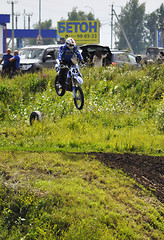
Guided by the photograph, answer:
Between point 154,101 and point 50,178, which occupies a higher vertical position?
point 154,101

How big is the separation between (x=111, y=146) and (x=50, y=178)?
3007 millimetres

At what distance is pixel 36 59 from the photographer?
20.5 meters

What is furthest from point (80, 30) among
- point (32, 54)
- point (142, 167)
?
point (142, 167)

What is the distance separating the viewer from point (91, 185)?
796 cm

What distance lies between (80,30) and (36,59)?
4139 centimetres

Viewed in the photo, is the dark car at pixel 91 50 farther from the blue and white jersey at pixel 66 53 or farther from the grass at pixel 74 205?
the grass at pixel 74 205

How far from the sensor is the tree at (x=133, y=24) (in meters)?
102

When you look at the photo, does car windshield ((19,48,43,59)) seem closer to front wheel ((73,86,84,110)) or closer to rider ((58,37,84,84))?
rider ((58,37,84,84))

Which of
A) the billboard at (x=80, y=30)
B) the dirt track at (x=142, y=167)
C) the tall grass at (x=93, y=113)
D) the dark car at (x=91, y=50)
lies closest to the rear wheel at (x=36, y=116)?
the tall grass at (x=93, y=113)

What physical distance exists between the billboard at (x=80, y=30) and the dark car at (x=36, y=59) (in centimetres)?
3983

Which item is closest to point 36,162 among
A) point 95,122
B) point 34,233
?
point 34,233

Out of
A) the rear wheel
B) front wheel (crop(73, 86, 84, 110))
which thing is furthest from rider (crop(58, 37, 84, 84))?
the rear wheel

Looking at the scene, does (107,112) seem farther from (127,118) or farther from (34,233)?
(34,233)

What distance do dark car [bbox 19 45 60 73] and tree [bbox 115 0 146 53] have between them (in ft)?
267
